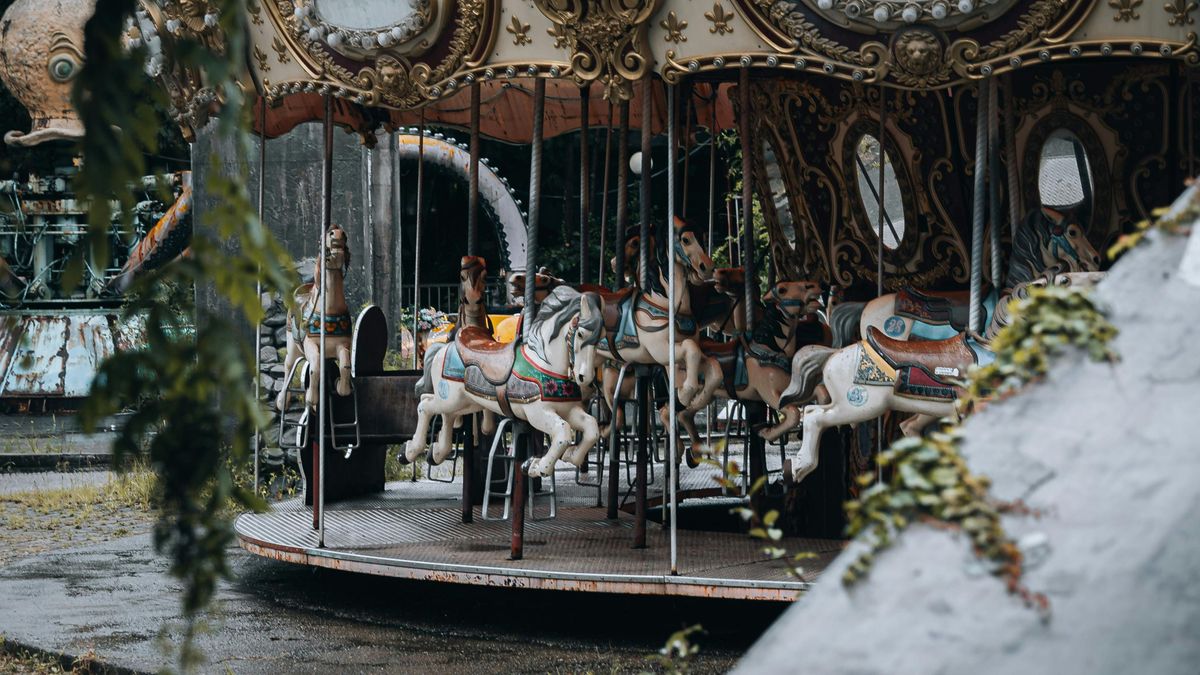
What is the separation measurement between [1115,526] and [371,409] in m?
9.25

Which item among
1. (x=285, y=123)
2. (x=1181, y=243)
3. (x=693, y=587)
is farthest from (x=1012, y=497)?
(x=285, y=123)

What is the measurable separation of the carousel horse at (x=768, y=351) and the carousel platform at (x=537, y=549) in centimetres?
88

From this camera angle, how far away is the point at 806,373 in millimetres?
8898

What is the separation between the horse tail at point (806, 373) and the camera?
29.0 ft

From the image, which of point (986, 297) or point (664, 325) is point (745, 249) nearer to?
point (664, 325)

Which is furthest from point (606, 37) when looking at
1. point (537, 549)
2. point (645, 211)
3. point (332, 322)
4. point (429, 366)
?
point (332, 322)

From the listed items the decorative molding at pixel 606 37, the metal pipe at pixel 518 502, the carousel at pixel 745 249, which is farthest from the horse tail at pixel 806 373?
the decorative molding at pixel 606 37

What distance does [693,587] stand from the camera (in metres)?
7.89

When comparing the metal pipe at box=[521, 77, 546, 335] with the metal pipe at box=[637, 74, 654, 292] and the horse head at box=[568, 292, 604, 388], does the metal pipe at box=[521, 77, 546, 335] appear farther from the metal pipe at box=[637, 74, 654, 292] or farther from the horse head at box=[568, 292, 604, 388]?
the metal pipe at box=[637, 74, 654, 292]

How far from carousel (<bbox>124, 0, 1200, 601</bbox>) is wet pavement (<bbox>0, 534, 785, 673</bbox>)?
380mm

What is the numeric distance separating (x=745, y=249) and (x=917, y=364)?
203cm

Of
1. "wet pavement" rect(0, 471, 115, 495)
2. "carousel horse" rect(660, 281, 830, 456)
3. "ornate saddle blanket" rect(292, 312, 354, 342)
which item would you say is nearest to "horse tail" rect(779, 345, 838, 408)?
"carousel horse" rect(660, 281, 830, 456)

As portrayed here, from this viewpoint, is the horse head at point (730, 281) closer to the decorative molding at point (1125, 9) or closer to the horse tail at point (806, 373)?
the horse tail at point (806, 373)

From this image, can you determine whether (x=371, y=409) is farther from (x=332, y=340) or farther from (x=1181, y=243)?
(x=1181, y=243)
